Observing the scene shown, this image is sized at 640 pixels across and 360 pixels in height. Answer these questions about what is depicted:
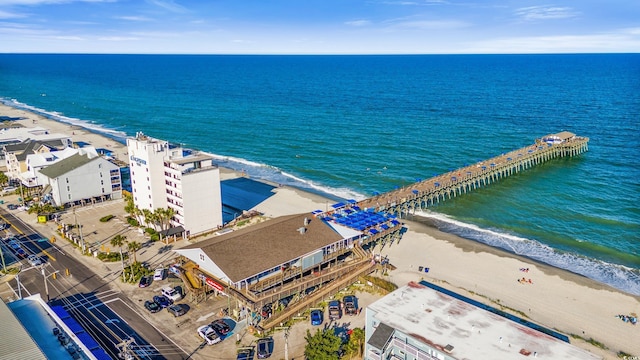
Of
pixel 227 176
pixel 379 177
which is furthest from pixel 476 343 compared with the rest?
pixel 227 176

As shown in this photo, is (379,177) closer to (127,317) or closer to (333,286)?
(333,286)

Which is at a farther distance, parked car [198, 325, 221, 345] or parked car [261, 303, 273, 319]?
parked car [261, 303, 273, 319]

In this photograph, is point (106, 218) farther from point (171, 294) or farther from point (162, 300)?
point (162, 300)

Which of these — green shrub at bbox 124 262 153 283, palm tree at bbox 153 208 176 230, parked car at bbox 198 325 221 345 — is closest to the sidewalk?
green shrub at bbox 124 262 153 283

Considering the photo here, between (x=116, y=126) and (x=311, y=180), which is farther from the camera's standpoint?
(x=116, y=126)

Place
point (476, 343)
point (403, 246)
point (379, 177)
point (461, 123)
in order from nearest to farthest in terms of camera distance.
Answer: point (476, 343) < point (403, 246) < point (379, 177) < point (461, 123)

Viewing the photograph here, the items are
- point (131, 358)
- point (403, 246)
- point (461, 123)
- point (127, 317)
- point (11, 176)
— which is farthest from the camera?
point (461, 123)

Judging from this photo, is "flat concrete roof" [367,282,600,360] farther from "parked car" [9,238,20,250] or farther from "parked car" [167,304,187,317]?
"parked car" [9,238,20,250]

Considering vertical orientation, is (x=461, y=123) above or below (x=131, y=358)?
above
